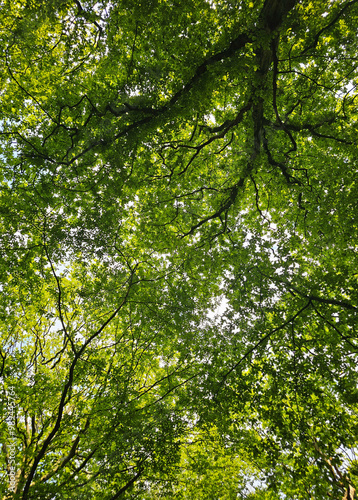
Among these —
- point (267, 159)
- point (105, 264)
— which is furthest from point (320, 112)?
point (105, 264)

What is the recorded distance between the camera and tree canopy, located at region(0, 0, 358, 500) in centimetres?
563

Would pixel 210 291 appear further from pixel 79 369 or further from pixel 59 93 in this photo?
pixel 59 93

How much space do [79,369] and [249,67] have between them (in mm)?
9255

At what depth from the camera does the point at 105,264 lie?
27.5 ft

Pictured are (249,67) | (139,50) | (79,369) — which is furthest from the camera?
(79,369)

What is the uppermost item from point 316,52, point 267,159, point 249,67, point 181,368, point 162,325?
point 316,52

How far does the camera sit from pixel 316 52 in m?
7.09

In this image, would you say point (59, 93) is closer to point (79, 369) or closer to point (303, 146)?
point (79, 369)

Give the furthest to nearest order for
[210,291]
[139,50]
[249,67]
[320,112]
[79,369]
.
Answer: [210,291]
[320,112]
[79,369]
[139,50]
[249,67]

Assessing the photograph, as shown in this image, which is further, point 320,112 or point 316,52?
point 320,112

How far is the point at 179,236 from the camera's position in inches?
388

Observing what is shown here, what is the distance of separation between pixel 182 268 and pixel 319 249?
4877 mm

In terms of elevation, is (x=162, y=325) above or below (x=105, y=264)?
below

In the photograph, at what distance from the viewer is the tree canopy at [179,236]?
5.63 m
